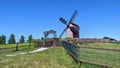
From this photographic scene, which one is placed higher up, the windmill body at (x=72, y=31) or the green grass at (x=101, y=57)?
the windmill body at (x=72, y=31)

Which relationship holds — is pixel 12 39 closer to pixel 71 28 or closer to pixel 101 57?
pixel 71 28

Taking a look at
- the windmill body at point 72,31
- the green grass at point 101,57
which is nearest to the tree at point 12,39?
the windmill body at point 72,31

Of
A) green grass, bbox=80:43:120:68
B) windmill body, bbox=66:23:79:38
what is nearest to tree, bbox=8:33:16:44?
windmill body, bbox=66:23:79:38

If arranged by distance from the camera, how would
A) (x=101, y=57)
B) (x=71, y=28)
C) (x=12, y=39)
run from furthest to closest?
(x=12, y=39) → (x=71, y=28) → (x=101, y=57)

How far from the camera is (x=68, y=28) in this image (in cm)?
6059

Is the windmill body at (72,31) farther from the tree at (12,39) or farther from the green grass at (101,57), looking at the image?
the tree at (12,39)

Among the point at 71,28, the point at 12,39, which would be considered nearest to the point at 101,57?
the point at 71,28

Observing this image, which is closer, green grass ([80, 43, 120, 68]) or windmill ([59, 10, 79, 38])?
green grass ([80, 43, 120, 68])

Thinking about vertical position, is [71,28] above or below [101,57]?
above

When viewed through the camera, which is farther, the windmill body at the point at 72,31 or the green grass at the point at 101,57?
the windmill body at the point at 72,31

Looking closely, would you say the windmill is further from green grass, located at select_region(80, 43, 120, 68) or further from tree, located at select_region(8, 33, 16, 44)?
tree, located at select_region(8, 33, 16, 44)

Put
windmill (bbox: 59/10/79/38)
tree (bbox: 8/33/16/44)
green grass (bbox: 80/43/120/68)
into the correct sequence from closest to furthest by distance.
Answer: green grass (bbox: 80/43/120/68), windmill (bbox: 59/10/79/38), tree (bbox: 8/33/16/44)

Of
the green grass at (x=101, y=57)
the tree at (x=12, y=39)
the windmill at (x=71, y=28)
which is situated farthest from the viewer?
the tree at (x=12, y=39)

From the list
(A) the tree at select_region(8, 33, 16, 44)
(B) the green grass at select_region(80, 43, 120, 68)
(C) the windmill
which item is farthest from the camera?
(A) the tree at select_region(8, 33, 16, 44)
